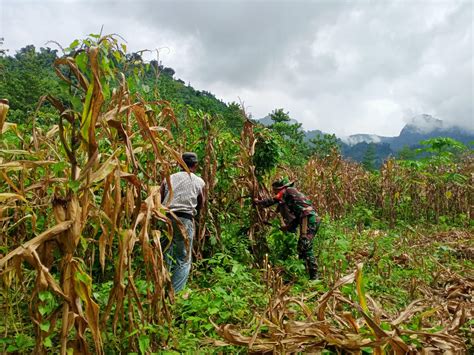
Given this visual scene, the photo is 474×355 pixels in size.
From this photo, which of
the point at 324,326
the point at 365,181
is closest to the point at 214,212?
the point at 324,326

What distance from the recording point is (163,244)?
11.7 ft

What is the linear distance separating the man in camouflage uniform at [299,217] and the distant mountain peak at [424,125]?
137m

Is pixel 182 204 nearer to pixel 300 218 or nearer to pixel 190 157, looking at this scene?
pixel 190 157

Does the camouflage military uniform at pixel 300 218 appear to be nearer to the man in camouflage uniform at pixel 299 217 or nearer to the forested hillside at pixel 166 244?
the man in camouflage uniform at pixel 299 217

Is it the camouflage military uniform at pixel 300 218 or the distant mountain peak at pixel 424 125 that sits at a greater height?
the distant mountain peak at pixel 424 125

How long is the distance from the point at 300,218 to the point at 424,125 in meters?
144

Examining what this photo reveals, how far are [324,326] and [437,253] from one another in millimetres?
4409

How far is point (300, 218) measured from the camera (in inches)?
178

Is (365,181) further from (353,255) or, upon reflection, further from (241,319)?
(241,319)

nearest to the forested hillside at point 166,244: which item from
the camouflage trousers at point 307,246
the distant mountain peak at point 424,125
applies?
the camouflage trousers at point 307,246

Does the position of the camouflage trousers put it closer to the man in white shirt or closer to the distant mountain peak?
the man in white shirt

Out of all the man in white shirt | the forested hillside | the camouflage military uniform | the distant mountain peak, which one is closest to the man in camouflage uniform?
the camouflage military uniform

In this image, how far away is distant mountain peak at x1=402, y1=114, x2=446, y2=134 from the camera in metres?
123

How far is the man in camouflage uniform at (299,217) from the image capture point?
4.47 metres
